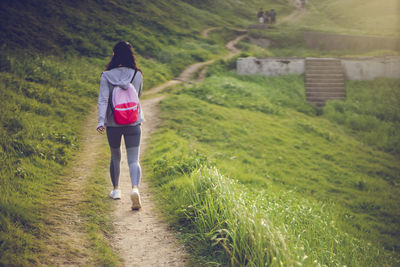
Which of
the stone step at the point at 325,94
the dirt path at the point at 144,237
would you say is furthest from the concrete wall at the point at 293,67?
the dirt path at the point at 144,237

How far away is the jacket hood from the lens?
403 centimetres

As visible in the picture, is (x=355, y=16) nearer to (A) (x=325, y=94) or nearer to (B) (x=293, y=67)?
(B) (x=293, y=67)

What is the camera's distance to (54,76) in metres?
10.9

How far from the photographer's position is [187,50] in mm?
19375

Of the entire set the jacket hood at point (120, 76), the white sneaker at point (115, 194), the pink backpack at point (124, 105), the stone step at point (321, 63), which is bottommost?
the white sneaker at point (115, 194)

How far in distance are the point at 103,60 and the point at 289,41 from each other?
1730cm

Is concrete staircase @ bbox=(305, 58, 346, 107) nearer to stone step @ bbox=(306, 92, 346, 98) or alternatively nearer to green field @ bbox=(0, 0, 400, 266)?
stone step @ bbox=(306, 92, 346, 98)

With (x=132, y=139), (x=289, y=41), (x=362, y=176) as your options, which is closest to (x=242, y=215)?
(x=132, y=139)

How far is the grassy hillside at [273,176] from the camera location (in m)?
3.43

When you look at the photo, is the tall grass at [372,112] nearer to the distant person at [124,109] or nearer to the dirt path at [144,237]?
the dirt path at [144,237]

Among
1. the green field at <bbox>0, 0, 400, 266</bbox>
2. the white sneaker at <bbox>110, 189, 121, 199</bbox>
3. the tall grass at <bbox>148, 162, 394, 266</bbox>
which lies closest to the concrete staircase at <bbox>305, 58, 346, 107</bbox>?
the green field at <bbox>0, 0, 400, 266</bbox>

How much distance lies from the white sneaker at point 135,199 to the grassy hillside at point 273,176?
1.42 feet

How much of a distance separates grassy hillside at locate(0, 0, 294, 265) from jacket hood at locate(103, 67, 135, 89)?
5.84 ft

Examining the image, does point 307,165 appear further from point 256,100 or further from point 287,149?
point 256,100
